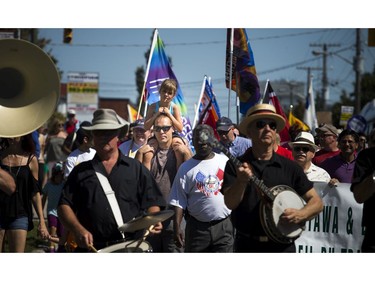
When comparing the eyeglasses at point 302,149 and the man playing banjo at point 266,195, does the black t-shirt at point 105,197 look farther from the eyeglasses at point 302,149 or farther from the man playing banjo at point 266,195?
the eyeglasses at point 302,149

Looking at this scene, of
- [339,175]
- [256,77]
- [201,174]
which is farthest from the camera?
[256,77]

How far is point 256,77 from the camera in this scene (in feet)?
39.6

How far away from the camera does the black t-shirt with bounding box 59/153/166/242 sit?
6527 millimetres

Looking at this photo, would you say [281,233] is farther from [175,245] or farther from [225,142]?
[225,142]

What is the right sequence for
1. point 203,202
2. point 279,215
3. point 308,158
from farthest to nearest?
point 308,158 < point 203,202 < point 279,215

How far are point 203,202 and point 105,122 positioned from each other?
2172 mm

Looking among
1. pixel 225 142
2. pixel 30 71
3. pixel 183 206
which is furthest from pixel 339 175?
pixel 30 71

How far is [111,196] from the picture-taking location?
6.55 meters

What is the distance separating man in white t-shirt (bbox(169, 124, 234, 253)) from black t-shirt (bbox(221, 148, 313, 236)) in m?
1.83

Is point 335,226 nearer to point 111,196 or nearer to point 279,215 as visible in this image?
point 279,215

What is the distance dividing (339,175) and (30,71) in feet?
13.5

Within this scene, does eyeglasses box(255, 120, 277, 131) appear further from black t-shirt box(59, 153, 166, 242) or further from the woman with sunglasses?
the woman with sunglasses

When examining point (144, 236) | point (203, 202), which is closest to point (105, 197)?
point (144, 236)

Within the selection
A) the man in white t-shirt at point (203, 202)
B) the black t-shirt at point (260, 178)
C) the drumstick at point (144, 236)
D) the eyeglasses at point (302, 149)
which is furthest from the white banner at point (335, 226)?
the drumstick at point (144, 236)
